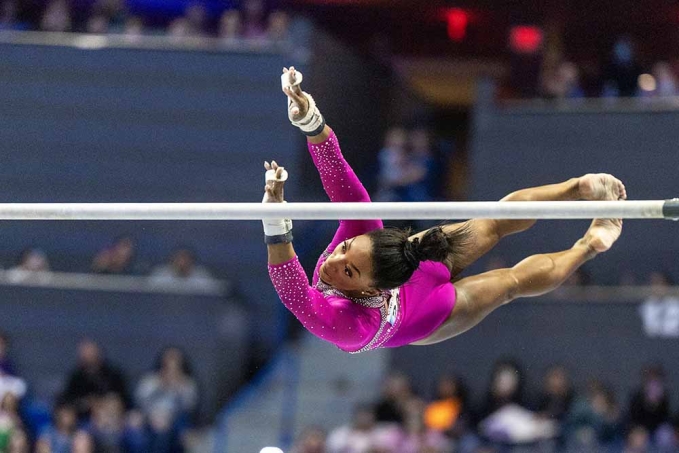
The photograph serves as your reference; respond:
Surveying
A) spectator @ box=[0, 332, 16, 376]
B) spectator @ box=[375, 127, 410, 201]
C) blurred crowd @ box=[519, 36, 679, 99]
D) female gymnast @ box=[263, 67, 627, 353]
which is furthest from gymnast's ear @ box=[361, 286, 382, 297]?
blurred crowd @ box=[519, 36, 679, 99]

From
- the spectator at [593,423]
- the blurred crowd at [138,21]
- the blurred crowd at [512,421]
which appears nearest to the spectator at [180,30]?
the blurred crowd at [138,21]

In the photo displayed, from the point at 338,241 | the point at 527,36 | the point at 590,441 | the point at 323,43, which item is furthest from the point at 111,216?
the point at 527,36

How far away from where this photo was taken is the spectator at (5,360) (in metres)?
9.18

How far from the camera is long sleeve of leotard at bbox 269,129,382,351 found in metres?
3.93

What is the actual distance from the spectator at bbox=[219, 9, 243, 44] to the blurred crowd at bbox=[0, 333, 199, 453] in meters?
3.34

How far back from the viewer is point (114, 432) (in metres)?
8.39

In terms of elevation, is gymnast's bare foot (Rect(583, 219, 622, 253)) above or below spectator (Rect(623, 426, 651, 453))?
above

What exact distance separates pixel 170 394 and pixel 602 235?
5.10 metres

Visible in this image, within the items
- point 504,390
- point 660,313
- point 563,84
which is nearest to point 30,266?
point 504,390

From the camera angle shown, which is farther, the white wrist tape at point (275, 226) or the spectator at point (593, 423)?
the spectator at point (593, 423)

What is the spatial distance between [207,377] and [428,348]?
6.20 ft

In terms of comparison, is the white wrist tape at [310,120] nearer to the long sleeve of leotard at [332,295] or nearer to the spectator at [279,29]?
the long sleeve of leotard at [332,295]

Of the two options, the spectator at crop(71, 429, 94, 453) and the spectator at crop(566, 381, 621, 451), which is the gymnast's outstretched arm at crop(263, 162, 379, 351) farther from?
the spectator at crop(71, 429, 94, 453)

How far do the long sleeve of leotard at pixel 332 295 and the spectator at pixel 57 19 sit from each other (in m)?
7.71
